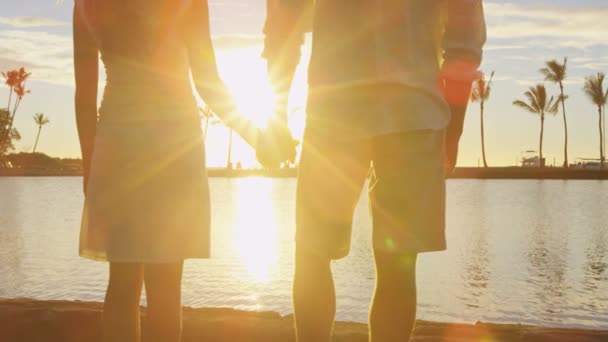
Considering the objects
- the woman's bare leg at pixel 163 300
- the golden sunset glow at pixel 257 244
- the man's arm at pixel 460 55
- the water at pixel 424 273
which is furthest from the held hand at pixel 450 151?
the golden sunset glow at pixel 257 244

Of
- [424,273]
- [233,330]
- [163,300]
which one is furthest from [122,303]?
[424,273]

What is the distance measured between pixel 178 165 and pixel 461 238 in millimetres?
11105

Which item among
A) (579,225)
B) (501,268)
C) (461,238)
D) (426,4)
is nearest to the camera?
(426,4)

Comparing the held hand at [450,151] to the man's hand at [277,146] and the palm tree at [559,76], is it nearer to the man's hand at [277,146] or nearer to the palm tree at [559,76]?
the man's hand at [277,146]

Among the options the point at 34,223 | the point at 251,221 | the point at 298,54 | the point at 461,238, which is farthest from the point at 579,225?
the point at 298,54

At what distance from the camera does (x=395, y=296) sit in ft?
6.51

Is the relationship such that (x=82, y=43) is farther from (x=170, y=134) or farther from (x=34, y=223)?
(x=34, y=223)

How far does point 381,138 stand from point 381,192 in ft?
0.50

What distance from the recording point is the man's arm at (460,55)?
6.56ft

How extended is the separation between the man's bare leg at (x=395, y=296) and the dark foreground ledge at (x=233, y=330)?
1.35m

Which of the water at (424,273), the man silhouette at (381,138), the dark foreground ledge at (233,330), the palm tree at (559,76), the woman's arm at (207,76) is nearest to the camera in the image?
the man silhouette at (381,138)

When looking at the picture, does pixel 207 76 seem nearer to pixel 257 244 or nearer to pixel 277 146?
pixel 277 146

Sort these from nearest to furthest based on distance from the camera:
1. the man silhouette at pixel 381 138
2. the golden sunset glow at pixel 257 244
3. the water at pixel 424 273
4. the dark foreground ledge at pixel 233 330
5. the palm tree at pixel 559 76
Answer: the man silhouette at pixel 381 138 < the dark foreground ledge at pixel 233 330 < the water at pixel 424 273 < the golden sunset glow at pixel 257 244 < the palm tree at pixel 559 76

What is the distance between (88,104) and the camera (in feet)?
6.77
